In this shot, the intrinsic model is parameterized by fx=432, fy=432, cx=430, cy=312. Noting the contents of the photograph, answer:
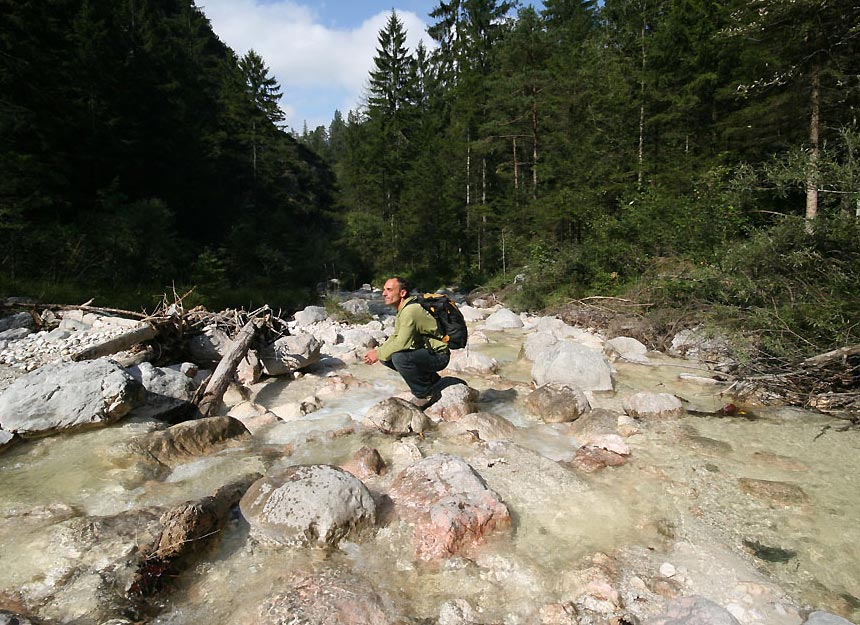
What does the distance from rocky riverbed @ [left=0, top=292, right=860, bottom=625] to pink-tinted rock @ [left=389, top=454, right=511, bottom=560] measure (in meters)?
0.02

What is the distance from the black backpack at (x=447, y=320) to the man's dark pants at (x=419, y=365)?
161 millimetres

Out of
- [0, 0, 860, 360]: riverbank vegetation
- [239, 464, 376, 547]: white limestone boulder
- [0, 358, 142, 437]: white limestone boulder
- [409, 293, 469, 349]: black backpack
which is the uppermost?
[0, 0, 860, 360]: riverbank vegetation

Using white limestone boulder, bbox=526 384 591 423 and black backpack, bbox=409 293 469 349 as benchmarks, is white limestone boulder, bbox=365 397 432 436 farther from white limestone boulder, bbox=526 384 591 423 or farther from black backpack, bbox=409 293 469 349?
white limestone boulder, bbox=526 384 591 423

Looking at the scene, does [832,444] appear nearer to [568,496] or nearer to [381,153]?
[568,496]

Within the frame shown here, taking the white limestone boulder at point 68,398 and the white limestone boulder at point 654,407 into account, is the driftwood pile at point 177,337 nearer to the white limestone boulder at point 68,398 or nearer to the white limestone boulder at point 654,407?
the white limestone boulder at point 68,398

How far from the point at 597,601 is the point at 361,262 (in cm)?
2514

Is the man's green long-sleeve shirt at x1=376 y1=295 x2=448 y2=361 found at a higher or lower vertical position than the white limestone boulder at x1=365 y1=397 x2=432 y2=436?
higher

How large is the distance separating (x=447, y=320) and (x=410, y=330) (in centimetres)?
50

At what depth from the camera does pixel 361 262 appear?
86.8 feet

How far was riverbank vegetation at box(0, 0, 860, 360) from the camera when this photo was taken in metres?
7.04

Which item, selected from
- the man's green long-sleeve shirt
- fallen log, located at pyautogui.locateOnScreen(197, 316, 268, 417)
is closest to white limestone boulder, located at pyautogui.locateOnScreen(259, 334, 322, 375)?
fallen log, located at pyautogui.locateOnScreen(197, 316, 268, 417)

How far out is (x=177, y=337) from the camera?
652 cm

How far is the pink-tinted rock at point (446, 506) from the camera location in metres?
2.65

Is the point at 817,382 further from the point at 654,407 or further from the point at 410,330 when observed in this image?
the point at 410,330
